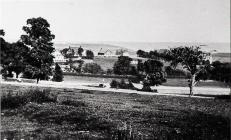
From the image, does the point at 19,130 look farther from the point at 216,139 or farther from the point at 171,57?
the point at 171,57

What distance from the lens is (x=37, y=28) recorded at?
28406 mm

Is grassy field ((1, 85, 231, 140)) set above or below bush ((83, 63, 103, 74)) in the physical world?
above

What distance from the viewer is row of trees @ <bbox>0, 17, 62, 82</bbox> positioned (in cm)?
2967

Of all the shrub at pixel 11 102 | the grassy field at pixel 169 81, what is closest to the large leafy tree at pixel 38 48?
the shrub at pixel 11 102

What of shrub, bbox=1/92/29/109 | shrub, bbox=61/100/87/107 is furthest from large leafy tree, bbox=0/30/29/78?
shrub, bbox=1/92/29/109

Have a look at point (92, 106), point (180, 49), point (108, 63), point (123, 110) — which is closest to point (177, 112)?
point (123, 110)

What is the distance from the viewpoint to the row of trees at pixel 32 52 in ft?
97.3

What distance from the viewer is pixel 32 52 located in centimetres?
3120

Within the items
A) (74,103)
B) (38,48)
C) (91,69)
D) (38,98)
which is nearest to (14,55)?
(38,48)

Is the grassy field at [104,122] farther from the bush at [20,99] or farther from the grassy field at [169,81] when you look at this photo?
the grassy field at [169,81]

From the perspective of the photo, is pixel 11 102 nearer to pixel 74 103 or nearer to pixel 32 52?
pixel 74 103

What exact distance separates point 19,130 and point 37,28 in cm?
1924

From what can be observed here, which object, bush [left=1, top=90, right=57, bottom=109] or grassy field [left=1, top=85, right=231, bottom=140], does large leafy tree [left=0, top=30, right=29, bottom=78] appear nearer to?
bush [left=1, top=90, right=57, bottom=109]

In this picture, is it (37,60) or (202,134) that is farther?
(37,60)
